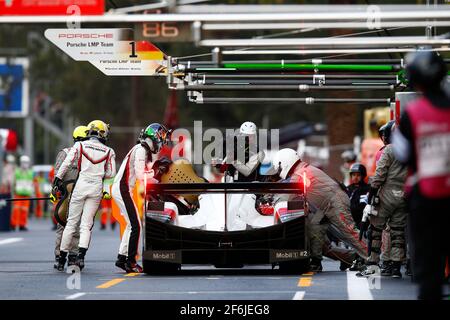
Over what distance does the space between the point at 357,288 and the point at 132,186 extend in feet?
14.3

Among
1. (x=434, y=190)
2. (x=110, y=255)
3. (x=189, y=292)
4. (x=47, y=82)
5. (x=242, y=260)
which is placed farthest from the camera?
(x=47, y=82)

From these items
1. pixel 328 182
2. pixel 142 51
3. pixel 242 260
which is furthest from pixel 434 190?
pixel 142 51

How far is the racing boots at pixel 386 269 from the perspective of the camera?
17234 mm

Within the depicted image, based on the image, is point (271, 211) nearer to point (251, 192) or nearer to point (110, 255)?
point (251, 192)

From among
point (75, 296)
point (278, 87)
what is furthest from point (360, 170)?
point (75, 296)

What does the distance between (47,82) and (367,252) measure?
54.2 m

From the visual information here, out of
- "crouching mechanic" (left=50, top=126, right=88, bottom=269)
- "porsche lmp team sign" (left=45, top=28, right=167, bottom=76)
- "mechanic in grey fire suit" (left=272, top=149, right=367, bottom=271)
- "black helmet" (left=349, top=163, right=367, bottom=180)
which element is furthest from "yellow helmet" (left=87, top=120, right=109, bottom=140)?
"black helmet" (left=349, top=163, right=367, bottom=180)

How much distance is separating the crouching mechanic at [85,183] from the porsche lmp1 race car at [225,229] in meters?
1.23

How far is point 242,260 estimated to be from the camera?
1723 cm

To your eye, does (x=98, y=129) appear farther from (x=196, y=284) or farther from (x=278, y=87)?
(x=196, y=284)

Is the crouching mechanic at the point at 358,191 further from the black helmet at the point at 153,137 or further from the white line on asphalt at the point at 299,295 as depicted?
the white line on asphalt at the point at 299,295

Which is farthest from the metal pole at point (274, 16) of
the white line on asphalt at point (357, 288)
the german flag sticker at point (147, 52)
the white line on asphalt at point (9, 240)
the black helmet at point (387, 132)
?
the white line on asphalt at point (9, 240)

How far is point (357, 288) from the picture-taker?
15453 millimetres

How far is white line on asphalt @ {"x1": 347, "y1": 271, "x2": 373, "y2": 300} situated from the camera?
14.2 m
